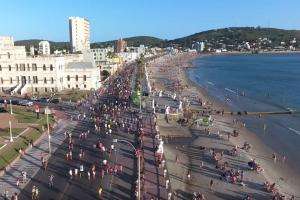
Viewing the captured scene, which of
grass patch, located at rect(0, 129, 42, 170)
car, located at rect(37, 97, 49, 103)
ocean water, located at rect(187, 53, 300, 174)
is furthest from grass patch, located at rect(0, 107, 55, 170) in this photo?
ocean water, located at rect(187, 53, 300, 174)

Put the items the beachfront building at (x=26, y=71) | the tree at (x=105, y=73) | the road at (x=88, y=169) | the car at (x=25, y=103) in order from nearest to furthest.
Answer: the road at (x=88, y=169) < the car at (x=25, y=103) < the beachfront building at (x=26, y=71) < the tree at (x=105, y=73)

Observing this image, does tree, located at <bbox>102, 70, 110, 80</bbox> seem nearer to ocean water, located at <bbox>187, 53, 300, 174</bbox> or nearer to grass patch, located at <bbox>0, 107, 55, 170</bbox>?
ocean water, located at <bbox>187, 53, 300, 174</bbox>

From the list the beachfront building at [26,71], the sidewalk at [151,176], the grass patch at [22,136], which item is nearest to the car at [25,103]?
the grass patch at [22,136]

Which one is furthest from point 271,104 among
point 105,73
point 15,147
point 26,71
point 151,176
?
point 15,147

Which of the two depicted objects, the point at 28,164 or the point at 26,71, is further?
the point at 26,71

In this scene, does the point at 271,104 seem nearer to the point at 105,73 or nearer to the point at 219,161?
the point at 219,161

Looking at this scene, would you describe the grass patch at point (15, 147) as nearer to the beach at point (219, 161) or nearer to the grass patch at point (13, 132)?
the grass patch at point (13, 132)

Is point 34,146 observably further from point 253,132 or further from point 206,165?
point 253,132
